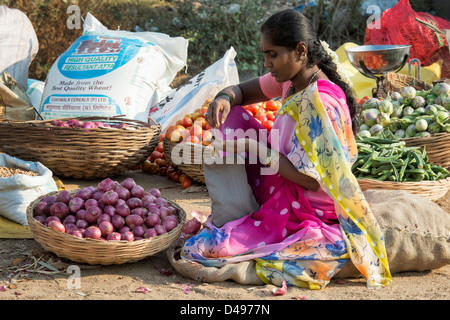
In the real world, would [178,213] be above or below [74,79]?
below

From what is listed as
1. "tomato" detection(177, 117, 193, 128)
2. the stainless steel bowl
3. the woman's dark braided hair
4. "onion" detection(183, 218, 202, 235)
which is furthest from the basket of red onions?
the stainless steel bowl

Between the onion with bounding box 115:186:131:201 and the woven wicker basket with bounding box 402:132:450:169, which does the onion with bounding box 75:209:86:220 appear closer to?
the onion with bounding box 115:186:131:201

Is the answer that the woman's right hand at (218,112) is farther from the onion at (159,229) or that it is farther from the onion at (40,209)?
the onion at (40,209)

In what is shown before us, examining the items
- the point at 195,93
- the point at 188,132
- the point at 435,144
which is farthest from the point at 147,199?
the point at 435,144

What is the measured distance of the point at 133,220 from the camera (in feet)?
8.27

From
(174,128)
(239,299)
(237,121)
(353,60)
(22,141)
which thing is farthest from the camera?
(353,60)

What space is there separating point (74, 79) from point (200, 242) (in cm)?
239

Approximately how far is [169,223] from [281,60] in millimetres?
941

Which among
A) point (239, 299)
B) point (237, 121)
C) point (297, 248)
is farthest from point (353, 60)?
point (239, 299)

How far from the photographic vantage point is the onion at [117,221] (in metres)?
2.50

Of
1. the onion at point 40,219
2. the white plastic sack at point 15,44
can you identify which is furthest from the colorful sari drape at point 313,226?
the white plastic sack at point 15,44

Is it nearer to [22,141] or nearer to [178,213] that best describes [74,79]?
[22,141]

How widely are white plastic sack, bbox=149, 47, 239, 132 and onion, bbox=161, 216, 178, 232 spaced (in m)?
2.02

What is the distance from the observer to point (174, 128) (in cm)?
413
